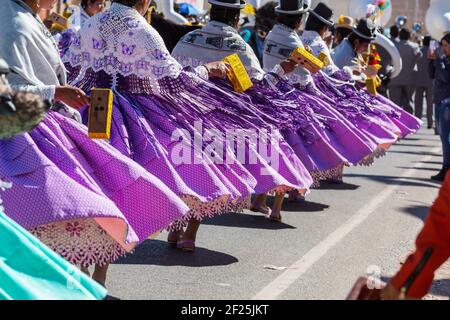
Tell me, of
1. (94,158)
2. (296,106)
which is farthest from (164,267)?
(296,106)

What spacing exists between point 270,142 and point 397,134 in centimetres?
419

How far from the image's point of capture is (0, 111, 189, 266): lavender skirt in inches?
216

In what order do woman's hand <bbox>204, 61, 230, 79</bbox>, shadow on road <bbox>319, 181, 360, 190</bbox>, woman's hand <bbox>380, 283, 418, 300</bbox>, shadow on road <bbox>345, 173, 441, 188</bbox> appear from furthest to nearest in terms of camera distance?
shadow on road <bbox>345, 173, 441, 188</bbox>, shadow on road <bbox>319, 181, 360, 190</bbox>, woman's hand <bbox>204, 61, 230, 79</bbox>, woman's hand <bbox>380, 283, 418, 300</bbox>

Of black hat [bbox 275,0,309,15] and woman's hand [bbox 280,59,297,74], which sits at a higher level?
black hat [bbox 275,0,309,15]

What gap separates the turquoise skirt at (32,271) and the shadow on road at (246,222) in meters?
5.41

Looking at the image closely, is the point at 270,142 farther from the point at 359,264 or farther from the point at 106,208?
the point at 106,208

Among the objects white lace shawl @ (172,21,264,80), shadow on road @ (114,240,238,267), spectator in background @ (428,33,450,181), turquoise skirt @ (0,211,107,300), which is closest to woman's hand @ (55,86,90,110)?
turquoise skirt @ (0,211,107,300)

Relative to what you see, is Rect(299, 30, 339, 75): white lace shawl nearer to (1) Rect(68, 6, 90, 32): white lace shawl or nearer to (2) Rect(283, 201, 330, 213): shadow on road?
(2) Rect(283, 201, 330, 213): shadow on road

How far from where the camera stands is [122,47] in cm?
687

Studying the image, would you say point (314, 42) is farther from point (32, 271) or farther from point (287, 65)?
point (32, 271)

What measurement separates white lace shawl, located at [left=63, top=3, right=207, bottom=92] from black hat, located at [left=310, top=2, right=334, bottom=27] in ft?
15.2

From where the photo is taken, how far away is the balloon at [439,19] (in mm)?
18562

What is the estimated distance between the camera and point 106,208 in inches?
216
